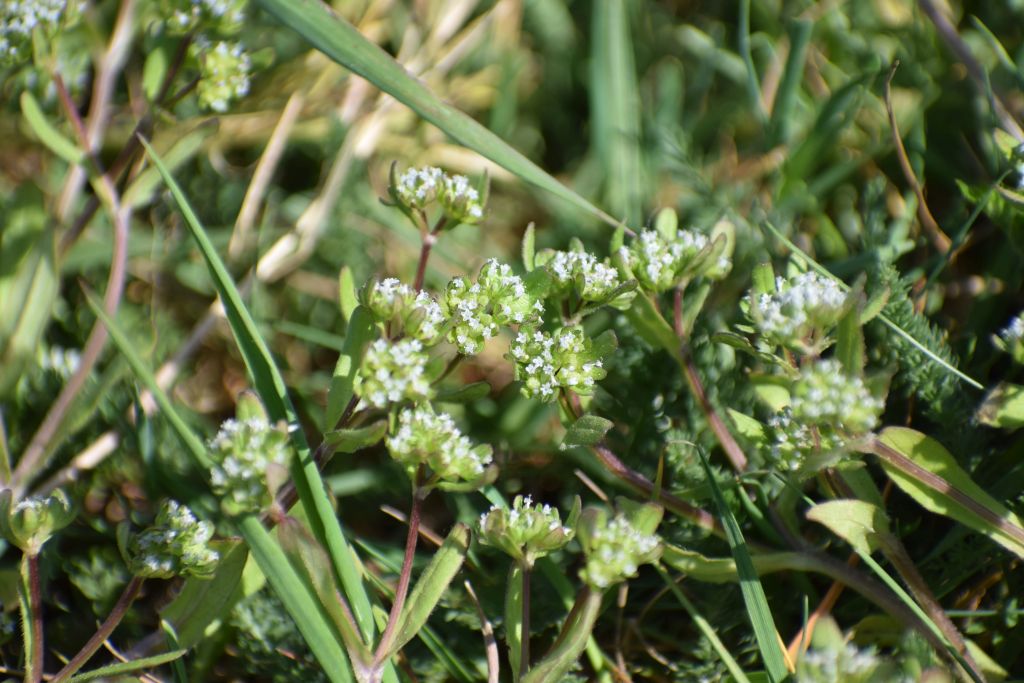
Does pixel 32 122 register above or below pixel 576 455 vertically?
above

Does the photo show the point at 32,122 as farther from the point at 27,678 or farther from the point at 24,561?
the point at 27,678

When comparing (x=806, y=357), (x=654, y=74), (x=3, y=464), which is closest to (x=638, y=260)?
(x=806, y=357)

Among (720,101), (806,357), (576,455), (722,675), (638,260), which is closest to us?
(806,357)

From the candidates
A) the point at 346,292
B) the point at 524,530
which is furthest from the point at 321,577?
the point at 346,292

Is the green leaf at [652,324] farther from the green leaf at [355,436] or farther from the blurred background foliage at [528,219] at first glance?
the green leaf at [355,436]

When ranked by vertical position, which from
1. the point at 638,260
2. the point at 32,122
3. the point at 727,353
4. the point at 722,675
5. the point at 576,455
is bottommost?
the point at 722,675

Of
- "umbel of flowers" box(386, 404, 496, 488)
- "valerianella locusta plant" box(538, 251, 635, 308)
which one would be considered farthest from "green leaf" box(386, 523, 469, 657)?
"valerianella locusta plant" box(538, 251, 635, 308)
